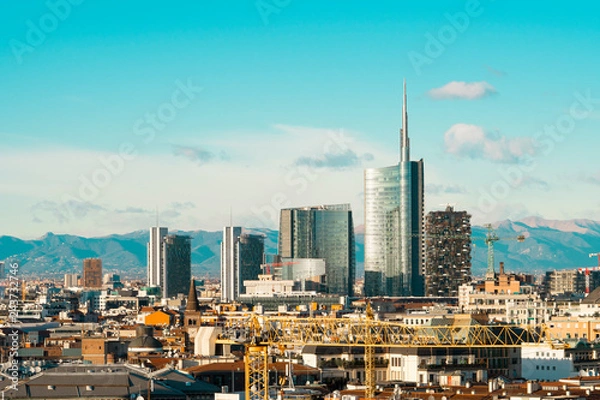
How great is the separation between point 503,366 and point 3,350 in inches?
1990

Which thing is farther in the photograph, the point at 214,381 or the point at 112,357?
the point at 112,357

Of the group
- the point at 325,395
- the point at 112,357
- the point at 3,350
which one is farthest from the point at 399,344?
the point at 3,350

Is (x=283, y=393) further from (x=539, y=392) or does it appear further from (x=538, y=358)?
(x=538, y=358)

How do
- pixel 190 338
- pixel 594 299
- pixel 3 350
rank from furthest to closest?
1. pixel 594 299
2. pixel 190 338
3. pixel 3 350

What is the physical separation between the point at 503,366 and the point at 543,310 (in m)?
64.1

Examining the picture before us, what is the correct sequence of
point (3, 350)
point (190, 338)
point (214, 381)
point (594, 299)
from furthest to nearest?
point (594, 299)
point (190, 338)
point (3, 350)
point (214, 381)

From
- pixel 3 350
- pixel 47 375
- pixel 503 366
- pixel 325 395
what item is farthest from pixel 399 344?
pixel 3 350

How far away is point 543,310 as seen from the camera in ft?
561

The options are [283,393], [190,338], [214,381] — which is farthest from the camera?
[190,338]

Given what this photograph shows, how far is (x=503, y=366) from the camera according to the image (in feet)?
354

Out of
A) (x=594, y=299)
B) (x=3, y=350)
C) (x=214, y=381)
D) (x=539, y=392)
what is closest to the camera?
(x=539, y=392)

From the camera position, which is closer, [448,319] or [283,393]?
[283,393]

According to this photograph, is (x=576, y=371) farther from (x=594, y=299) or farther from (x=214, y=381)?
(x=594, y=299)

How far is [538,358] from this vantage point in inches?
4353
